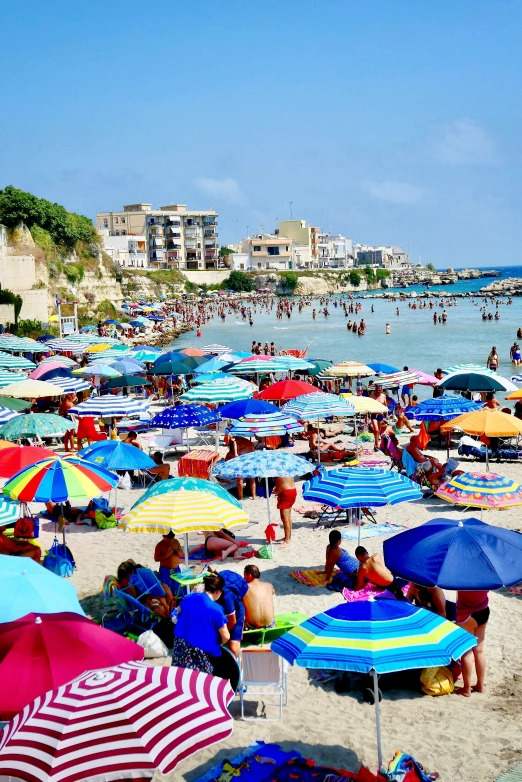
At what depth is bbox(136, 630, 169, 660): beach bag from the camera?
23.8ft

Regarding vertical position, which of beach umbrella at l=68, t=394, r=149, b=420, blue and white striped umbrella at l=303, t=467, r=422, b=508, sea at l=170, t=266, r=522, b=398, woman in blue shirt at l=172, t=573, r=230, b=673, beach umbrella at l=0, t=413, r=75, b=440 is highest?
beach umbrella at l=0, t=413, r=75, b=440

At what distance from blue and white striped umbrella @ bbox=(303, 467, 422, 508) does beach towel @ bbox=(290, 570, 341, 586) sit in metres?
0.89

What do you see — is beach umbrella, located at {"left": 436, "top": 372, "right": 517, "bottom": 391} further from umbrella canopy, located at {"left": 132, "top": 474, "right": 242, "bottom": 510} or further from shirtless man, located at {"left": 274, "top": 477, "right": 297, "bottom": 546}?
umbrella canopy, located at {"left": 132, "top": 474, "right": 242, "bottom": 510}

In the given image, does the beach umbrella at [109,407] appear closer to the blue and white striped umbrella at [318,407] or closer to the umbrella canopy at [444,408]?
the blue and white striped umbrella at [318,407]

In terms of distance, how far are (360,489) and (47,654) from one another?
5032mm

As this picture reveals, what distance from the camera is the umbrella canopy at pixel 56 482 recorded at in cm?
872

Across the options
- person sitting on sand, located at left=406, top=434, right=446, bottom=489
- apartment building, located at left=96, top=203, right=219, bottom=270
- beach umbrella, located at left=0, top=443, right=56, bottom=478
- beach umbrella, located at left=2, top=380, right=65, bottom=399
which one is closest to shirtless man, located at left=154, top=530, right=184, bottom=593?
beach umbrella, located at left=0, top=443, right=56, bottom=478

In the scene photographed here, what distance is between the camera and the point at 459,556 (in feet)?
21.2

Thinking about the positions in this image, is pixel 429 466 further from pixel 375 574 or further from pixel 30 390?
pixel 30 390

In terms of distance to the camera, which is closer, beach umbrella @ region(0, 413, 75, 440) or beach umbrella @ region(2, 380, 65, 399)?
beach umbrella @ region(0, 413, 75, 440)

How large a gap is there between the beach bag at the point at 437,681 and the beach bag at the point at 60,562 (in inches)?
182

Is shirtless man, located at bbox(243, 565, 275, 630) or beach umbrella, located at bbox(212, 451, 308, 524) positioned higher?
beach umbrella, located at bbox(212, 451, 308, 524)

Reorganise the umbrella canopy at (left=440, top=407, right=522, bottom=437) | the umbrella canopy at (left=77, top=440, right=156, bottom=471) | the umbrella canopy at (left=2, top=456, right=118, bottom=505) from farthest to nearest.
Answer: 1. the umbrella canopy at (left=440, top=407, right=522, bottom=437)
2. the umbrella canopy at (left=77, top=440, right=156, bottom=471)
3. the umbrella canopy at (left=2, top=456, right=118, bottom=505)

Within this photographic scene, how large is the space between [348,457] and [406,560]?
9031 mm
